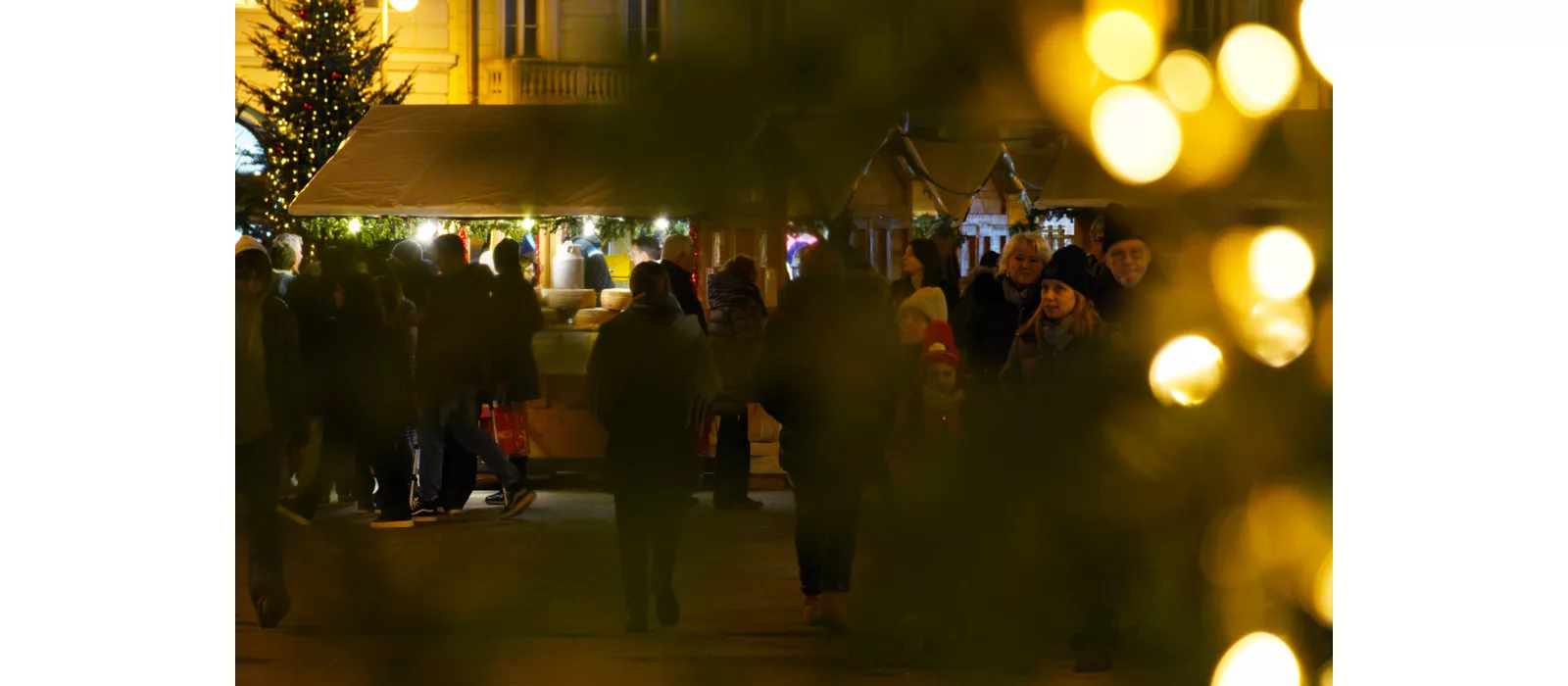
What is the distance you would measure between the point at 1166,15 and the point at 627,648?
159 centimetres

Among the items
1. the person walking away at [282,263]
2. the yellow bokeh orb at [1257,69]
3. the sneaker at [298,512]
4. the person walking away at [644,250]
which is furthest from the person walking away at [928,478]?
the sneaker at [298,512]

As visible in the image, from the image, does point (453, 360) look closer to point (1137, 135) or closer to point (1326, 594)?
point (1137, 135)

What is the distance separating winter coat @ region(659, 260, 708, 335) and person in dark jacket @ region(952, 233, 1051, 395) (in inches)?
11.1

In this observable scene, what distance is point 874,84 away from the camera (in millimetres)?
807

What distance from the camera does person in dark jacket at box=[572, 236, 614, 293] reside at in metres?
1.07

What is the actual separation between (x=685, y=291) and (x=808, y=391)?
0.93 feet

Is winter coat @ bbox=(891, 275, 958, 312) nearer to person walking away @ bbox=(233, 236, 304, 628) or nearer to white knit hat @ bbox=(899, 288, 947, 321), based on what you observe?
white knit hat @ bbox=(899, 288, 947, 321)

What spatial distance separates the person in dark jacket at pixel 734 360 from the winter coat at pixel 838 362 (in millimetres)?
54

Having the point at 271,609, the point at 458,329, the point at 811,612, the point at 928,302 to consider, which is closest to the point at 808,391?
the point at 928,302

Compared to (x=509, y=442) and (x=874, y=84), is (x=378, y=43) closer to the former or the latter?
(x=874, y=84)

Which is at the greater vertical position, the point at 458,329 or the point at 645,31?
the point at 645,31

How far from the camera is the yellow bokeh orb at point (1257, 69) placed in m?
1.01

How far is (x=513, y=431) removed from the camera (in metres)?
1.91
